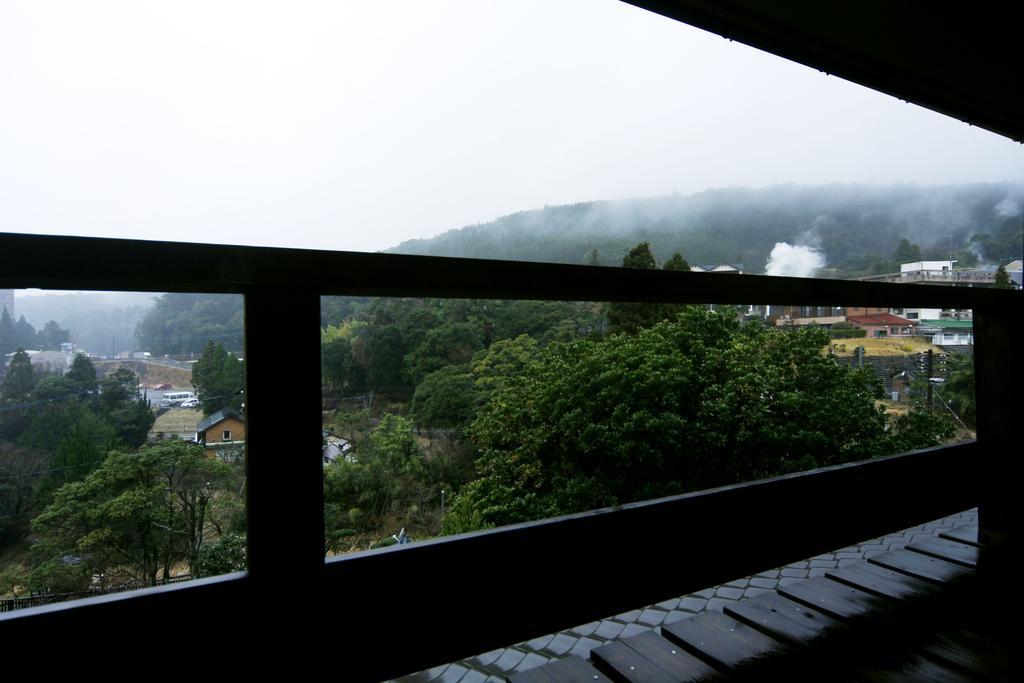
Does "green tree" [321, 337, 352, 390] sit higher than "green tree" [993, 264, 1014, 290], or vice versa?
"green tree" [993, 264, 1014, 290]

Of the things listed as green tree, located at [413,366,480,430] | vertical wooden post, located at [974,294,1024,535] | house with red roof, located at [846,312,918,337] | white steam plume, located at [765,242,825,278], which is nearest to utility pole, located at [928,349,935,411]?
house with red roof, located at [846,312,918,337]

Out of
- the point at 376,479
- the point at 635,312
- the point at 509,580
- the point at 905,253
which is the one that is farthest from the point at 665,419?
the point at 509,580

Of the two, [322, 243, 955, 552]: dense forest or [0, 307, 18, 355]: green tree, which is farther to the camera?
[322, 243, 955, 552]: dense forest

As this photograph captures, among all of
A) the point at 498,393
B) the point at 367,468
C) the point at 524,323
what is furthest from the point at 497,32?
the point at 367,468

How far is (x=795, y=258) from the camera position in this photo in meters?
4.45

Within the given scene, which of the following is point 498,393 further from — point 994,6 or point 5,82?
point 5,82

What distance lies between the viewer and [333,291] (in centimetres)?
88

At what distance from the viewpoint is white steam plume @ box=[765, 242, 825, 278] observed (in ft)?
14.1

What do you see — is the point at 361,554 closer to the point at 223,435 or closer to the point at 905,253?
the point at 223,435

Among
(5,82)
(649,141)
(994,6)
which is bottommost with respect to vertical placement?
(994,6)

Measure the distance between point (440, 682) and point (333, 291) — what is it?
1942 mm

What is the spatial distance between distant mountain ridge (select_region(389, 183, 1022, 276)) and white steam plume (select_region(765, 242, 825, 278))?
0.07 m

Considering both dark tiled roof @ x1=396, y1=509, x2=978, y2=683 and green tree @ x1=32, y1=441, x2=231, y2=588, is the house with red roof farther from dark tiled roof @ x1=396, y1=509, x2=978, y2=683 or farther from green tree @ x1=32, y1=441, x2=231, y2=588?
green tree @ x1=32, y1=441, x2=231, y2=588

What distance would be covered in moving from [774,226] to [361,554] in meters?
4.91
